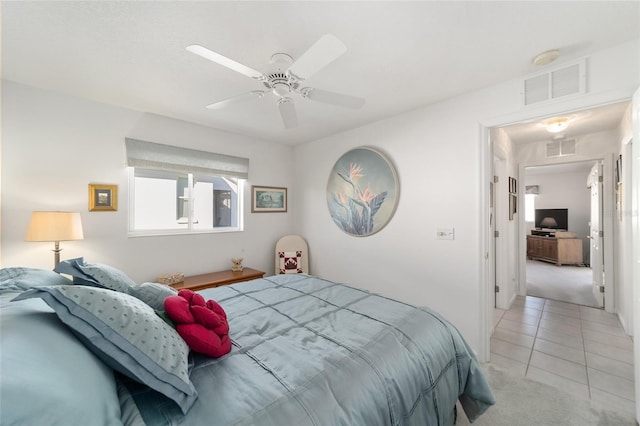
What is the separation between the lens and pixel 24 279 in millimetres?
1239

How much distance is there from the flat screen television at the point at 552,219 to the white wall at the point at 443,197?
670 centimetres

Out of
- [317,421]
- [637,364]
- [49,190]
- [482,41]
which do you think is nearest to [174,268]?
[49,190]

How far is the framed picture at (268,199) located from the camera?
379cm

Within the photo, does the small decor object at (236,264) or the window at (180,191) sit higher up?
the window at (180,191)

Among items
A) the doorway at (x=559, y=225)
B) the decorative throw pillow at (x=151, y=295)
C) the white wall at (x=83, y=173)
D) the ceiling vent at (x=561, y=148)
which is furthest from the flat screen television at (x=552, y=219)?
the decorative throw pillow at (x=151, y=295)

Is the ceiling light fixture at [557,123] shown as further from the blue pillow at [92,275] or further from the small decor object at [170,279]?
the small decor object at [170,279]

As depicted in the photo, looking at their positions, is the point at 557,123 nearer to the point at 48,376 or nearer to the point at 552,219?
the point at 48,376

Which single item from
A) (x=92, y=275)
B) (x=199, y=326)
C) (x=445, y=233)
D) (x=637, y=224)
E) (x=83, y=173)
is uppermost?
(x=83, y=173)

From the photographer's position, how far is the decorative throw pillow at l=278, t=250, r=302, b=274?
3.79 meters

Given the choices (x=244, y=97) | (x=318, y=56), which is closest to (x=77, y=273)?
(x=244, y=97)

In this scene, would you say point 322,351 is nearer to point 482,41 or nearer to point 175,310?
point 175,310

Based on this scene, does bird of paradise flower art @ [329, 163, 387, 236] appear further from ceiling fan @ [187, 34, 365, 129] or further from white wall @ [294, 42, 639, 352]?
ceiling fan @ [187, 34, 365, 129]

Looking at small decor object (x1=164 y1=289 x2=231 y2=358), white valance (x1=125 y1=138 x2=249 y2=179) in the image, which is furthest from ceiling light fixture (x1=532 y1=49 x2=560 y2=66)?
white valance (x1=125 y1=138 x2=249 y2=179)

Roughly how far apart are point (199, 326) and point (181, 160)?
2.44 meters
